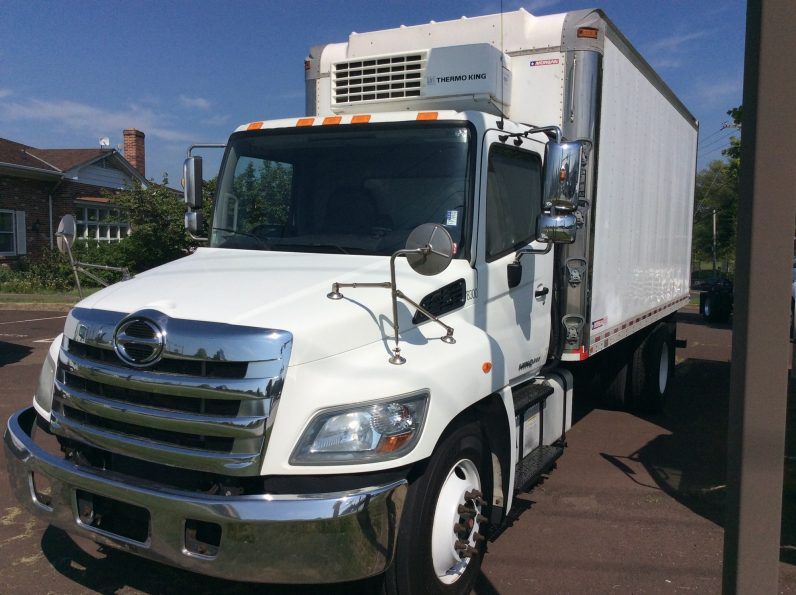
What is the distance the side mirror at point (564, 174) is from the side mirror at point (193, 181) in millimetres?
2486

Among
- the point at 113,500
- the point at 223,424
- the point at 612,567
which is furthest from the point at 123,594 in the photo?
the point at 612,567

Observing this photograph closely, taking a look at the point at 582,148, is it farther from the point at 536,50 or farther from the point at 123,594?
the point at 123,594

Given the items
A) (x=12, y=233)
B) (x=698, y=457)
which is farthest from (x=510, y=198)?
(x=12, y=233)

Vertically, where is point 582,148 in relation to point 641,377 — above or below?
above

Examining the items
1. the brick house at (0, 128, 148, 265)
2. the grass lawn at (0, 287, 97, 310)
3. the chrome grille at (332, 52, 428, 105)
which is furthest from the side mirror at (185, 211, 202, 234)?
the brick house at (0, 128, 148, 265)

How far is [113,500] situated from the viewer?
3.09 m

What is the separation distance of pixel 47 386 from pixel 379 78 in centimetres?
296

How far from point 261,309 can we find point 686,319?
19273mm

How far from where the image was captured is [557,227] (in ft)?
12.5

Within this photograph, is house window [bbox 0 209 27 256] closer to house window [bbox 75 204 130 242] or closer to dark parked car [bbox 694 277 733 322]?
house window [bbox 75 204 130 242]

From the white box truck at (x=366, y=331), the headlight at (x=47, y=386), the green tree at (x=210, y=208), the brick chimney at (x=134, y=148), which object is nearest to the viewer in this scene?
the white box truck at (x=366, y=331)

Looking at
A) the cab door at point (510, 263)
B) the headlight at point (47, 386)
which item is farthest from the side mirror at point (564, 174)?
the headlight at point (47, 386)

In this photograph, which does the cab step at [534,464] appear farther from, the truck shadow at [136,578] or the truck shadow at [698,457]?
the truck shadow at [136,578]

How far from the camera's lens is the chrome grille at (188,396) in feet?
9.37
